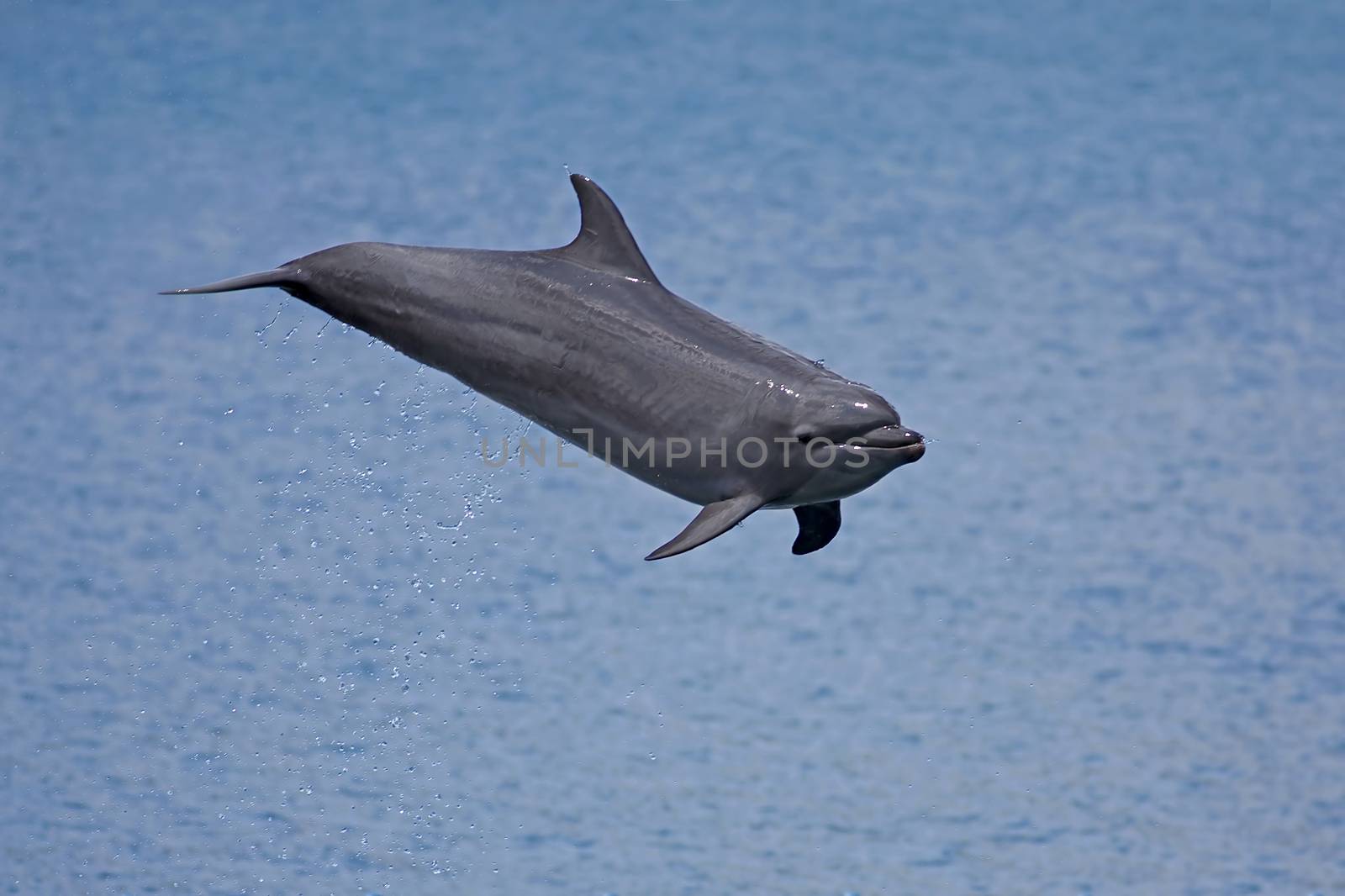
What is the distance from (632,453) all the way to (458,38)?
13872 millimetres

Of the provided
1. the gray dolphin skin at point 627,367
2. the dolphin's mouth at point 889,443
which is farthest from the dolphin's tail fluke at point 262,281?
the dolphin's mouth at point 889,443

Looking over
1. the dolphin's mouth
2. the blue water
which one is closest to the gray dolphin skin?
the dolphin's mouth

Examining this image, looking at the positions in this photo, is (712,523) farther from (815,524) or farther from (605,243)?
(605,243)

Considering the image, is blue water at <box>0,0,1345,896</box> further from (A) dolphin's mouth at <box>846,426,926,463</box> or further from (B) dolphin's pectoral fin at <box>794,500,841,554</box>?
(A) dolphin's mouth at <box>846,426,926,463</box>

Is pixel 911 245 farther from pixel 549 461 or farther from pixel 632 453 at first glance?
pixel 632 453

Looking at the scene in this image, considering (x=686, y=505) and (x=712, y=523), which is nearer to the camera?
(x=712, y=523)

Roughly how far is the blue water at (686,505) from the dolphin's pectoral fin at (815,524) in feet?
8.14

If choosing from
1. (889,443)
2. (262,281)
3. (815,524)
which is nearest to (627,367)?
(815,524)

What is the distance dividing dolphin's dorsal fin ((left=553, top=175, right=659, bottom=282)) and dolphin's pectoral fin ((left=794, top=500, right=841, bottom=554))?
1.10m

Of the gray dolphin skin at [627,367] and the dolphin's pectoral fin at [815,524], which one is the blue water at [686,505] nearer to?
the gray dolphin skin at [627,367]

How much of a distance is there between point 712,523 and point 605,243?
139 cm

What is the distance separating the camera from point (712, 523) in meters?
5.60

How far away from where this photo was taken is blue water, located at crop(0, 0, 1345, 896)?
8.98 meters

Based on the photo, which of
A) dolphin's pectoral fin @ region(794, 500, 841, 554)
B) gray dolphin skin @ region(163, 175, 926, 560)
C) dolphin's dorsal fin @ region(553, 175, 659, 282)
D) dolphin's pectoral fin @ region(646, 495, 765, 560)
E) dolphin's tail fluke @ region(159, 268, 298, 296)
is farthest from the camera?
dolphin's tail fluke @ region(159, 268, 298, 296)
